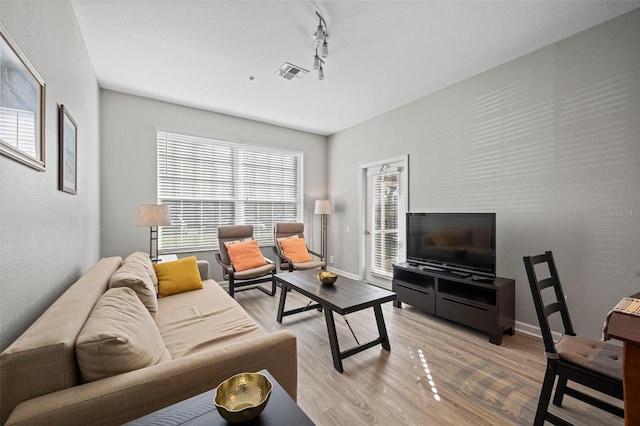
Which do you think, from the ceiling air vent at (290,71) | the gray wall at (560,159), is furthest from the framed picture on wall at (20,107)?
the gray wall at (560,159)

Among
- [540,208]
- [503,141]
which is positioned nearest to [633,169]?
[540,208]

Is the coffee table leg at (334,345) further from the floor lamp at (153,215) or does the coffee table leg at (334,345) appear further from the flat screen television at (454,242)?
the floor lamp at (153,215)

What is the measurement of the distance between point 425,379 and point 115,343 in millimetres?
1946

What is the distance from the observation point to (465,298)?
2732mm

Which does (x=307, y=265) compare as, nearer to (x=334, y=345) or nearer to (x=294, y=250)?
(x=294, y=250)

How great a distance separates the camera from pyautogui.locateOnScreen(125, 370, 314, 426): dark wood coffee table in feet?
2.65

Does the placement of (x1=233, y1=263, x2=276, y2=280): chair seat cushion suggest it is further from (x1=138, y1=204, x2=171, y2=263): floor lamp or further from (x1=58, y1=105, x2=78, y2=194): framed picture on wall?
(x1=58, y1=105, x2=78, y2=194): framed picture on wall

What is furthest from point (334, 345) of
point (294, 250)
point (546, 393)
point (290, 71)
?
point (290, 71)

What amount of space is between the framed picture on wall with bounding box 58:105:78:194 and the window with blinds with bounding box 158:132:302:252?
6.08ft

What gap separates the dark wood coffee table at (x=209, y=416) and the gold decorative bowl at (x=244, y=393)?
0.03 metres

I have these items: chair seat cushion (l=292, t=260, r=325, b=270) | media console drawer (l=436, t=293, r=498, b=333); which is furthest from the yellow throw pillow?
media console drawer (l=436, t=293, r=498, b=333)

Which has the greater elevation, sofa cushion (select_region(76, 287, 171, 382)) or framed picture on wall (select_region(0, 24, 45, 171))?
framed picture on wall (select_region(0, 24, 45, 171))

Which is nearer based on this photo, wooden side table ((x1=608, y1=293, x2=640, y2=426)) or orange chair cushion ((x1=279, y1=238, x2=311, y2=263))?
wooden side table ((x1=608, y1=293, x2=640, y2=426))

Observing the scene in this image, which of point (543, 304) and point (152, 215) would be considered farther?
point (152, 215)
